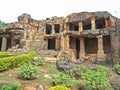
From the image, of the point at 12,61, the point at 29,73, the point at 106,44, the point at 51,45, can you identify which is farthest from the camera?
the point at 51,45

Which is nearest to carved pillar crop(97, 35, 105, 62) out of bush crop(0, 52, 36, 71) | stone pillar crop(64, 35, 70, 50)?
stone pillar crop(64, 35, 70, 50)

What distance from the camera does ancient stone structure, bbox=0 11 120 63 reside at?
26953 mm

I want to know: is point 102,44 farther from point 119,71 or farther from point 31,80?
point 31,80

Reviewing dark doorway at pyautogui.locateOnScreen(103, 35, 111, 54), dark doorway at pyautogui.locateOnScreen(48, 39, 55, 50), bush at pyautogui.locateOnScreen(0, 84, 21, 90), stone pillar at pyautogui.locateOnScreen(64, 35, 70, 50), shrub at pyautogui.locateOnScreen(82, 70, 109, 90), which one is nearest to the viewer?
bush at pyautogui.locateOnScreen(0, 84, 21, 90)

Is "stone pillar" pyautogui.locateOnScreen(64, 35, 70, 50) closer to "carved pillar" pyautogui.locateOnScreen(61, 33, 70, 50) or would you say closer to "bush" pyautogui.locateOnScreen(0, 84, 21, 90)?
"carved pillar" pyautogui.locateOnScreen(61, 33, 70, 50)

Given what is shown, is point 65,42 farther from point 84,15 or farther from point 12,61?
point 12,61

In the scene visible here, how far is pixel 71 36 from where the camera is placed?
101 feet

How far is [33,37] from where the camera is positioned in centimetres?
3253

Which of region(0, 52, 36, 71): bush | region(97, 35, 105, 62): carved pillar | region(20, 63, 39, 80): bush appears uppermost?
region(97, 35, 105, 62): carved pillar

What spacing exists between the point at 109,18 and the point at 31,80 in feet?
60.0

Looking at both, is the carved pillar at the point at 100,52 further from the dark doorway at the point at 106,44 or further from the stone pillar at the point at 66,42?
the stone pillar at the point at 66,42

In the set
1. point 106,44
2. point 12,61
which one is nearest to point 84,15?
point 106,44

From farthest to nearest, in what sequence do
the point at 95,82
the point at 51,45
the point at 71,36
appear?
the point at 51,45, the point at 71,36, the point at 95,82

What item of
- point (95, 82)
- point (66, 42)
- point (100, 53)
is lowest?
point (95, 82)
